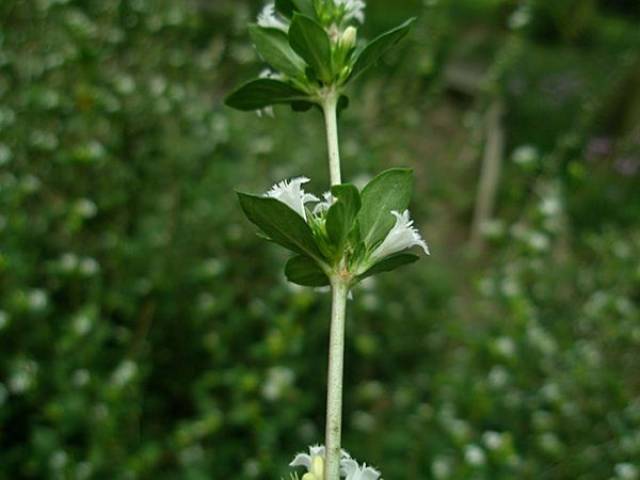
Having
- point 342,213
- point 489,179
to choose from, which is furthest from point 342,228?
point 489,179

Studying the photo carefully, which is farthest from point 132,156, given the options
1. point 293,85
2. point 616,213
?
point 616,213

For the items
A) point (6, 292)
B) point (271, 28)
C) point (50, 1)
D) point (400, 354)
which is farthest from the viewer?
point (400, 354)

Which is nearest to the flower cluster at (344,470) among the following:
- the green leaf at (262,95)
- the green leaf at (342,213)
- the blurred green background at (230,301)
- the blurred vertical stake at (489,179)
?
the green leaf at (342,213)

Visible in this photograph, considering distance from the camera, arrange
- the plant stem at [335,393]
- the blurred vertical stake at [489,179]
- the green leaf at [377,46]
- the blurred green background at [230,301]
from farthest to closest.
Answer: the blurred vertical stake at [489,179] < the blurred green background at [230,301] < the green leaf at [377,46] < the plant stem at [335,393]

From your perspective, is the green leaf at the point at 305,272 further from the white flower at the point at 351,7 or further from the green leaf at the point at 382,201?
the white flower at the point at 351,7

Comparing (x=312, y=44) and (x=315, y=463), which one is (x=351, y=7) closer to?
(x=312, y=44)

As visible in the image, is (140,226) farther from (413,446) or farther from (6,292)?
(413,446)
